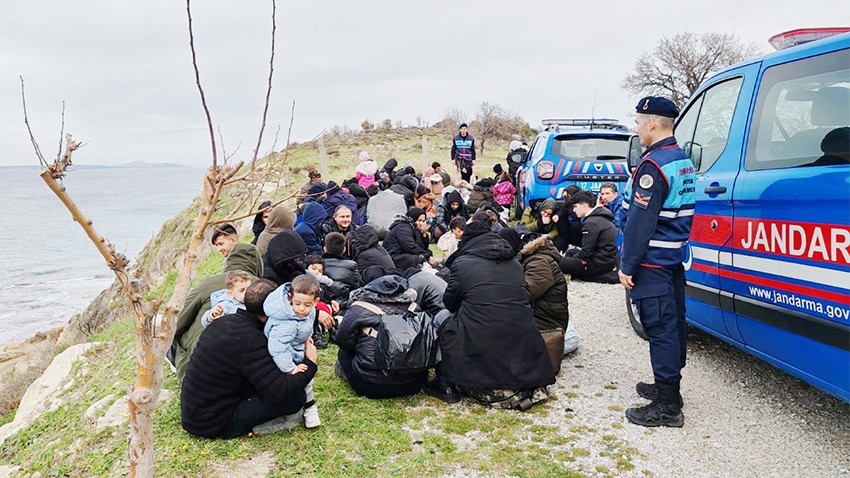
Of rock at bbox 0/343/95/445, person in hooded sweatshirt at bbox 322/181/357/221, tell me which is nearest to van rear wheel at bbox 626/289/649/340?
person in hooded sweatshirt at bbox 322/181/357/221

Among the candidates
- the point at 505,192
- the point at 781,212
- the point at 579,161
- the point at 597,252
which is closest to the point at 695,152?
the point at 781,212

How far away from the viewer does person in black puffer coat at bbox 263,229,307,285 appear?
5672 millimetres

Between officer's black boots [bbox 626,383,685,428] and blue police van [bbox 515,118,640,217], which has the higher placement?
blue police van [bbox 515,118,640,217]

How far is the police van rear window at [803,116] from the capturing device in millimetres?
2990

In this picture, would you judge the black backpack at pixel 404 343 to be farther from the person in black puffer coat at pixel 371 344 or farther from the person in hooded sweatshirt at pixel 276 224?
the person in hooded sweatshirt at pixel 276 224

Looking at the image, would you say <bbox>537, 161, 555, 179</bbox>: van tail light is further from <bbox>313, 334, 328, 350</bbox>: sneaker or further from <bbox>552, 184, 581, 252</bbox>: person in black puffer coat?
<bbox>313, 334, 328, 350</bbox>: sneaker

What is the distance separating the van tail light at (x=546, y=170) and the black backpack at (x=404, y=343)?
541 centimetres

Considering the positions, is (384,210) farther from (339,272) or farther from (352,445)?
(352,445)

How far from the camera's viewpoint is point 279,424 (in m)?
3.95

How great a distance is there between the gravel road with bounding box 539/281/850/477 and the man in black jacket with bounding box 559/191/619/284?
2.15m

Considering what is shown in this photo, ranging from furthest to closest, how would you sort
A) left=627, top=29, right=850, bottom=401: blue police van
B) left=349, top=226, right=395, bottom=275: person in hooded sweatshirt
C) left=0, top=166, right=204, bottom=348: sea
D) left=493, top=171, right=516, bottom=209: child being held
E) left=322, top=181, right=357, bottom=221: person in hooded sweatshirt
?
left=0, top=166, right=204, bottom=348: sea
left=493, top=171, right=516, bottom=209: child being held
left=322, top=181, right=357, bottom=221: person in hooded sweatshirt
left=349, top=226, right=395, bottom=275: person in hooded sweatshirt
left=627, top=29, right=850, bottom=401: blue police van

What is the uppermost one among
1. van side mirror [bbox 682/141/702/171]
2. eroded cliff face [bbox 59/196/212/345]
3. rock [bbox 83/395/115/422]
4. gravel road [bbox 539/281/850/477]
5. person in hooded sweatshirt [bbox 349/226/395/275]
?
van side mirror [bbox 682/141/702/171]

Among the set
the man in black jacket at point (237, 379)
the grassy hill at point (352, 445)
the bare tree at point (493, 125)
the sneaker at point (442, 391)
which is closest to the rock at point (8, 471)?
the grassy hill at point (352, 445)

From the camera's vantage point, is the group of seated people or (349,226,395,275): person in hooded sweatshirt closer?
the group of seated people
